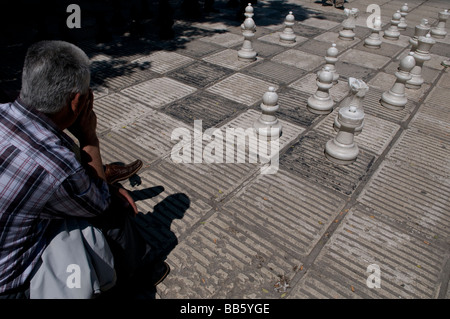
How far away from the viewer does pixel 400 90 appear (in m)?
5.95

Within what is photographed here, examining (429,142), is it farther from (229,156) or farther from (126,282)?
(126,282)

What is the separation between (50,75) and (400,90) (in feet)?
19.7

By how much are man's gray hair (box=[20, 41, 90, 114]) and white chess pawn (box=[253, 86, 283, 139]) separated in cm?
330

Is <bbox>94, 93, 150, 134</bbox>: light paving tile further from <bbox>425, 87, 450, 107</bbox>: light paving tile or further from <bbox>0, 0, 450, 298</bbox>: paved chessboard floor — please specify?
<bbox>425, 87, 450, 107</bbox>: light paving tile

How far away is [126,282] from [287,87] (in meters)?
5.14

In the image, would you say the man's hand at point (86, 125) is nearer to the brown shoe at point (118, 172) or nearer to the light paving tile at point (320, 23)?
the brown shoe at point (118, 172)

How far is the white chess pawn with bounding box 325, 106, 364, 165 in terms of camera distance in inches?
170

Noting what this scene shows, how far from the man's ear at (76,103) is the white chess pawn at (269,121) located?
10.5ft

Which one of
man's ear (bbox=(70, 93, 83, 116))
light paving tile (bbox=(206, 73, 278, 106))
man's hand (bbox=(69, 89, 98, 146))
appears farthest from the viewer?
light paving tile (bbox=(206, 73, 278, 106))

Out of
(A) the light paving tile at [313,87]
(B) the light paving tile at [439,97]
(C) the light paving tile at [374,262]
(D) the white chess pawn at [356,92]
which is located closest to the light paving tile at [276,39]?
(A) the light paving tile at [313,87]

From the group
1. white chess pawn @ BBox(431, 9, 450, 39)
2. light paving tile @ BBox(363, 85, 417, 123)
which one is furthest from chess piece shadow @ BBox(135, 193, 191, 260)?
white chess pawn @ BBox(431, 9, 450, 39)
